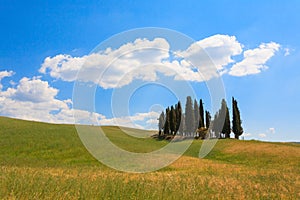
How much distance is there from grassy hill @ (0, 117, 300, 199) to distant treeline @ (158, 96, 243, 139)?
18.1m

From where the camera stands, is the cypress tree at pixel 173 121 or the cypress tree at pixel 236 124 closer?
the cypress tree at pixel 236 124

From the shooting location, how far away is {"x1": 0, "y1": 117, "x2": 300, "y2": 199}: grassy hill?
10.7m

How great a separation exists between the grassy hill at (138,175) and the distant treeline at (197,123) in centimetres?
1813

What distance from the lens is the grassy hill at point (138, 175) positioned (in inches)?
422

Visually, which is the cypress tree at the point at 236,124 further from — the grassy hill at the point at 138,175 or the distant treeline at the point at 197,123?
the grassy hill at the point at 138,175

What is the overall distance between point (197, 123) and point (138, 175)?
6938 centimetres

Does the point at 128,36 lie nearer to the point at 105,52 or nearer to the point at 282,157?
the point at 105,52

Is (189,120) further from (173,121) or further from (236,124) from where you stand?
(236,124)

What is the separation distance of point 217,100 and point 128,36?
645cm

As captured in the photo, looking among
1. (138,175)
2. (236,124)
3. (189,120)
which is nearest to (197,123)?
(189,120)

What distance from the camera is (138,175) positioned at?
67.2ft

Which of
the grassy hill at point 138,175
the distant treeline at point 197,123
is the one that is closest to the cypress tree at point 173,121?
the distant treeline at point 197,123

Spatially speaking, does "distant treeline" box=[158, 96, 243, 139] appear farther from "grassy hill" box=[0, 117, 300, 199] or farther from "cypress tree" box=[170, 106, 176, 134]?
"grassy hill" box=[0, 117, 300, 199]

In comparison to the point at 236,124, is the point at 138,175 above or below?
below
